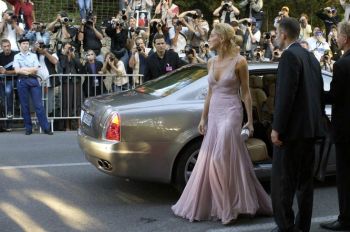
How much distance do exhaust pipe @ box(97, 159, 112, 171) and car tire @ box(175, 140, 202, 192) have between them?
0.70 metres

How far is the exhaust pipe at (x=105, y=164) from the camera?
19.6ft

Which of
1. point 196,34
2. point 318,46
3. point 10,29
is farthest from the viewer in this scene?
point 318,46

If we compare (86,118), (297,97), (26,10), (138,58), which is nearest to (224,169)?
(297,97)

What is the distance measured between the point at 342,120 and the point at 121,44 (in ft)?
31.4

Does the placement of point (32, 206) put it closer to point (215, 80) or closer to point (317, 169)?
point (215, 80)

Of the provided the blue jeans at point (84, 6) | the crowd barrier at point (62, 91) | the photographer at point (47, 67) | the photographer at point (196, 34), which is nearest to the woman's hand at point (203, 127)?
the crowd barrier at point (62, 91)

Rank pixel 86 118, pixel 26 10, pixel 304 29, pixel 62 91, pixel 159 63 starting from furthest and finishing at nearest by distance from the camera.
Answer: pixel 304 29
pixel 26 10
pixel 62 91
pixel 159 63
pixel 86 118

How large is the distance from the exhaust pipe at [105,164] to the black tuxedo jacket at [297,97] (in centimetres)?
206

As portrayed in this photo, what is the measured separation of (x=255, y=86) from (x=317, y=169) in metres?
1.72

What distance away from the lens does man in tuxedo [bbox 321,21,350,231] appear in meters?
4.97

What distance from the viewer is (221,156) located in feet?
17.6

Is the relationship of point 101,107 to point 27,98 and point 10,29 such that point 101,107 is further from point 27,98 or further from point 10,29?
point 10,29

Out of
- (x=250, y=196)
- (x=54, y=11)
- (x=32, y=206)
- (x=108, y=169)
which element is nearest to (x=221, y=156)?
(x=250, y=196)

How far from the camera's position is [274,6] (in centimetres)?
2717
